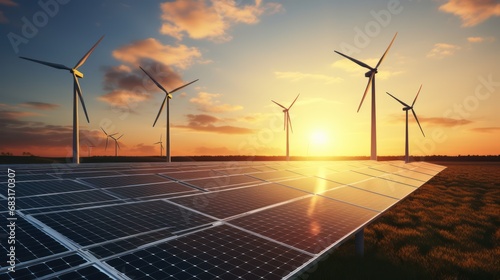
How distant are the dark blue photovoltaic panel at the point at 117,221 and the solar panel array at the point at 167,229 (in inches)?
0.9

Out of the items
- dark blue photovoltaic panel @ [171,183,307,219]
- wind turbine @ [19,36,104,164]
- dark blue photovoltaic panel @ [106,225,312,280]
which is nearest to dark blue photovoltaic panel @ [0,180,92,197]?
dark blue photovoltaic panel @ [171,183,307,219]

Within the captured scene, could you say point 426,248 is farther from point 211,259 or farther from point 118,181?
point 118,181

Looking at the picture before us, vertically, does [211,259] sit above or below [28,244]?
below

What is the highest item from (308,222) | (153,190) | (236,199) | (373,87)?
(373,87)

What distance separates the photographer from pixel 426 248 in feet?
50.1

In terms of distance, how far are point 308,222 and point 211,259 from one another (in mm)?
4228

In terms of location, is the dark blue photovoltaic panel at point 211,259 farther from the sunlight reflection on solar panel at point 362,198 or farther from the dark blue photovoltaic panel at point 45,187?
the sunlight reflection on solar panel at point 362,198

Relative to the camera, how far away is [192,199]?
10844 millimetres

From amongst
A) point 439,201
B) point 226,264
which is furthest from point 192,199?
point 439,201

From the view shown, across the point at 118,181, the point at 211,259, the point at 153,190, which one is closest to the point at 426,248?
the point at 153,190

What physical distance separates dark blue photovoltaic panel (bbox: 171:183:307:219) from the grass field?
2955mm

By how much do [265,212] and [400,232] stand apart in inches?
459

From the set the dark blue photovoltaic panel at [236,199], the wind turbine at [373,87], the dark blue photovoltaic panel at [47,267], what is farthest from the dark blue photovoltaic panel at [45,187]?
the wind turbine at [373,87]

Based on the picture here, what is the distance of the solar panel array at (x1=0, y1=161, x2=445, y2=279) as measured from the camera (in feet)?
17.9
